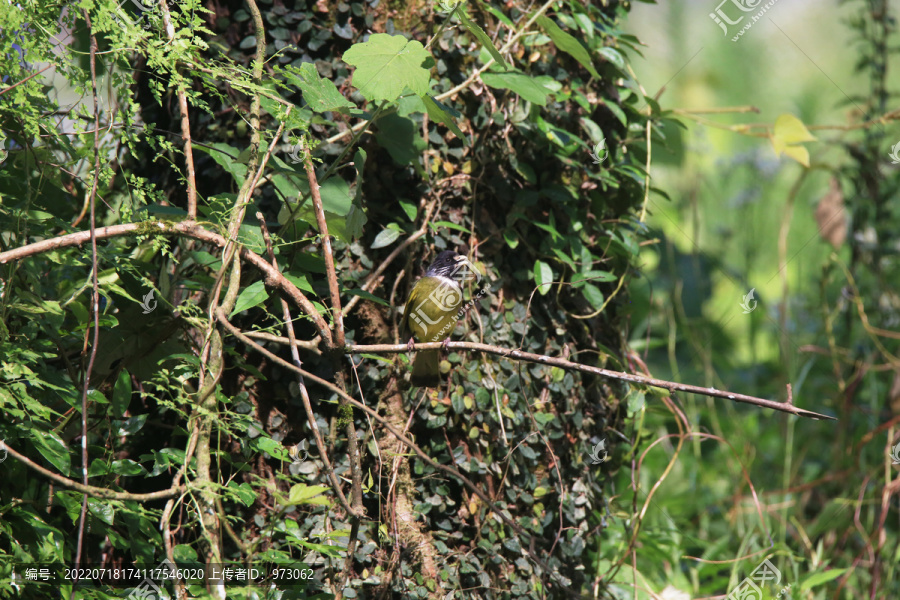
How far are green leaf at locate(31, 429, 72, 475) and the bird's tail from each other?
993 mm

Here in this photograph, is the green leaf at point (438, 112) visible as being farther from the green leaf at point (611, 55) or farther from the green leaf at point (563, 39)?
the green leaf at point (611, 55)

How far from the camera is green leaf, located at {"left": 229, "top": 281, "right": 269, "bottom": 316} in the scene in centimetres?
189

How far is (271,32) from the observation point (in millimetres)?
2234

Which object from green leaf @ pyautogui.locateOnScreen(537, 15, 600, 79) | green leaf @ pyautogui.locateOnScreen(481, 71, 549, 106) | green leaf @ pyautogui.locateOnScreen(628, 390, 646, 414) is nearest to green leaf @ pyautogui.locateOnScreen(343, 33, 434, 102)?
green leaf @ pyautogui.locateOnScreen(481, 71, 549, 106)

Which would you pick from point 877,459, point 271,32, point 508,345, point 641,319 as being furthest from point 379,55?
point 877,459

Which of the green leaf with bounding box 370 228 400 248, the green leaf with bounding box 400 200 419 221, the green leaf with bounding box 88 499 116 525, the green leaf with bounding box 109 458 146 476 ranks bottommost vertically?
the green leaf with bounding box 88 499 116 525

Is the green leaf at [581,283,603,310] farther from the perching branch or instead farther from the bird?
the perching branch

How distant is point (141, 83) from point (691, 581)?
3529 millimetres

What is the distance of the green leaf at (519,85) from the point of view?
214 centimetres

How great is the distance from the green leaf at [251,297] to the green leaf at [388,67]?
0.60 m

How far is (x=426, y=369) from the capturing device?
7.26 feet

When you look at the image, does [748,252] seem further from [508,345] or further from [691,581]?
[508,345]

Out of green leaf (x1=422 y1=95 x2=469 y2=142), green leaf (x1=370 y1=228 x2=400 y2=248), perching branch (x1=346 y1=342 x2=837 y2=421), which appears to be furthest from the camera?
green leaf (x1=370 y1=228 x2=400 y2=248)

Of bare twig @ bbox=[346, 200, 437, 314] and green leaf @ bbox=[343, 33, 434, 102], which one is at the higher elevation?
green leaf @ bbox=[343, 33, 434, 102]
